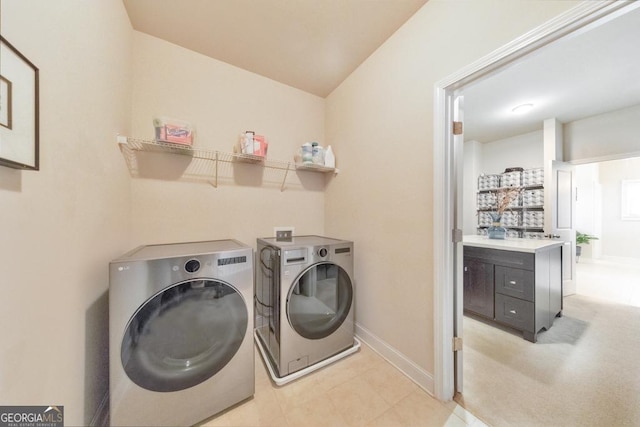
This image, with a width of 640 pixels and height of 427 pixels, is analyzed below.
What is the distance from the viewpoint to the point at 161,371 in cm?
103

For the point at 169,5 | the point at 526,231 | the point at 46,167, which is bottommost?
the point at 526,231

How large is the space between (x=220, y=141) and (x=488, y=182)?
4362 millimetres

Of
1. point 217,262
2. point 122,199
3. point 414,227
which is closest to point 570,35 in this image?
point 414,227

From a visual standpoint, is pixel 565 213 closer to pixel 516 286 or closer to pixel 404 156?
pixel 516 286

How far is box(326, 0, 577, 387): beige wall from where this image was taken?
1.13 meters

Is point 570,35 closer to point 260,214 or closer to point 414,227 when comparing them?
point 414,227

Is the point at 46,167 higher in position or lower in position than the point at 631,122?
lower

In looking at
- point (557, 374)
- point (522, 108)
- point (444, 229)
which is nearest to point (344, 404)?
point (444, 229)

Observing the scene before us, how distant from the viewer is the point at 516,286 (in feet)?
6.62

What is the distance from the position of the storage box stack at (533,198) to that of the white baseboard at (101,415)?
199 inches

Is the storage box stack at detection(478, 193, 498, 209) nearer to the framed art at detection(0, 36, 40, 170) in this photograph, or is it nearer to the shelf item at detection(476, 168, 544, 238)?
the shelf item at detection(476, 168, 544, 238)

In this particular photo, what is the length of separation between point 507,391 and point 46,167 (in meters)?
2.61

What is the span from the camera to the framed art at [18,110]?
1.83ft

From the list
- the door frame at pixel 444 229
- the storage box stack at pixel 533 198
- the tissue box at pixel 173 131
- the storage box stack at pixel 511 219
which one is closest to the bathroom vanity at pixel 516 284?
the door frame at pixel 444 229
